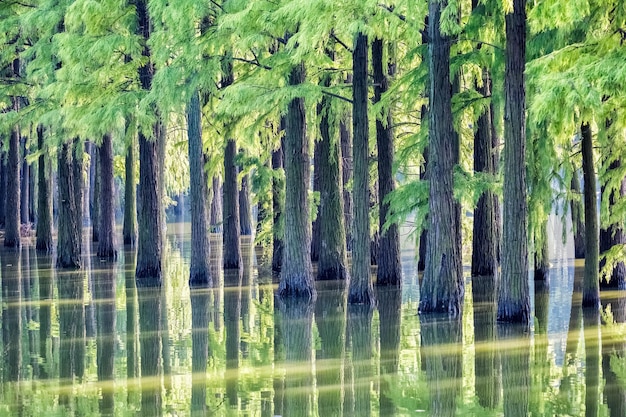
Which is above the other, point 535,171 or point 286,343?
point 535,171

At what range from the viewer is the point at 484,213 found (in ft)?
83.0

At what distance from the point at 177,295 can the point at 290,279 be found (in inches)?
110

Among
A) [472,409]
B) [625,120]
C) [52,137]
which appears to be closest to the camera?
[472,409]

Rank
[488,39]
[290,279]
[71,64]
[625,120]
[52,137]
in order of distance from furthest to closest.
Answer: [52,137] < [71,64] < [290,279] < [488,39] < [625,120]

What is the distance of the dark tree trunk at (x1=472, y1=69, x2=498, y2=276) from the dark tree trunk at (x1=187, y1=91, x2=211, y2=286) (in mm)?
6810

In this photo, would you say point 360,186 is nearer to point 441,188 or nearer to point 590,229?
point 441,188

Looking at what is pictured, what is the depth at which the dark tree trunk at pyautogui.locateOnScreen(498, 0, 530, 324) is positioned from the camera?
17.5 meters

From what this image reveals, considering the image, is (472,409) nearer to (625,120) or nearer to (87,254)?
(625,120)

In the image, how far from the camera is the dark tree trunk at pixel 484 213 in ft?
82.6

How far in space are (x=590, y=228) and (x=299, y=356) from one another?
283 inches

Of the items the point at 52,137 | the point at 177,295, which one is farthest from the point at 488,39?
the point at 52,137

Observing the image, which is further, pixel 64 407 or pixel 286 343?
pixel 286 343

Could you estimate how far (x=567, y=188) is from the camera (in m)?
21.6

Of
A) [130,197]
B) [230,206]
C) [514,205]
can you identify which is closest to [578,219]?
[230,206]
